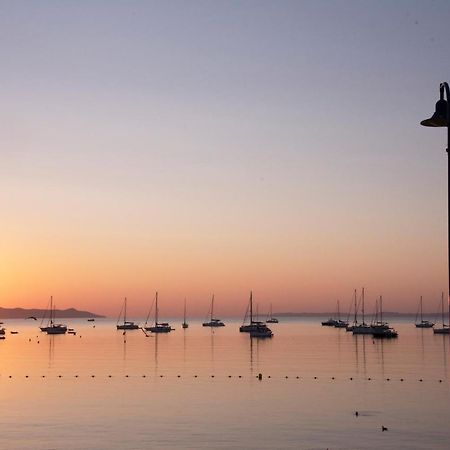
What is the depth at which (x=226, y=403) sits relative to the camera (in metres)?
72.1

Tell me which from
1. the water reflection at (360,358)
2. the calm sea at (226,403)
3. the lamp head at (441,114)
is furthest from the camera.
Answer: the water reflection at (360,358)

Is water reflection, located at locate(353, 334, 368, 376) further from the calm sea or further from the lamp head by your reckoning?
the lamp head

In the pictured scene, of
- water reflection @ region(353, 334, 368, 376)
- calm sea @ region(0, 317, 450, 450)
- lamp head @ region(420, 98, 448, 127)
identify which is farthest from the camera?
water reflection @ region(353, 334, 368, 376)

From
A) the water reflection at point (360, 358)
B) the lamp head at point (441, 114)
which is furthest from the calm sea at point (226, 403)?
the lamp head at point (441, 114)

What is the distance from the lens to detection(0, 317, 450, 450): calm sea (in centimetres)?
5297

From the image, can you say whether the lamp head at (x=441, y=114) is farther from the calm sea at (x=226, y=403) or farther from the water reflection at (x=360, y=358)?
the water reflection at (x=360, y=358)

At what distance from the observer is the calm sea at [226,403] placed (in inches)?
2085

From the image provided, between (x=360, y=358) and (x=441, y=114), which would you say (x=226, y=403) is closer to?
(x=441, y=114)

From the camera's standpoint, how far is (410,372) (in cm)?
10450

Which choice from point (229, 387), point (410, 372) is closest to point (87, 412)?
point (229, 387)

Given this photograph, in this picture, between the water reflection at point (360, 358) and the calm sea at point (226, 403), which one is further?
the water reflection at point (360, 358)

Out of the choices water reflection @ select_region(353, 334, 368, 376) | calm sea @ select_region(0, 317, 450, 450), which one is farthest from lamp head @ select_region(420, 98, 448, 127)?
water reflection @ select_region(353, 334, 368, 376)

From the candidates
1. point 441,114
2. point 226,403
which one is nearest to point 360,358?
point 226,403

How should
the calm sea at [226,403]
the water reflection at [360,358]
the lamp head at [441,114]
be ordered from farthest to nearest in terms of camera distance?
1. the water reflection at [360,358]
2. the calm sea at [226,403]
3. the lamp head at [441,114]
